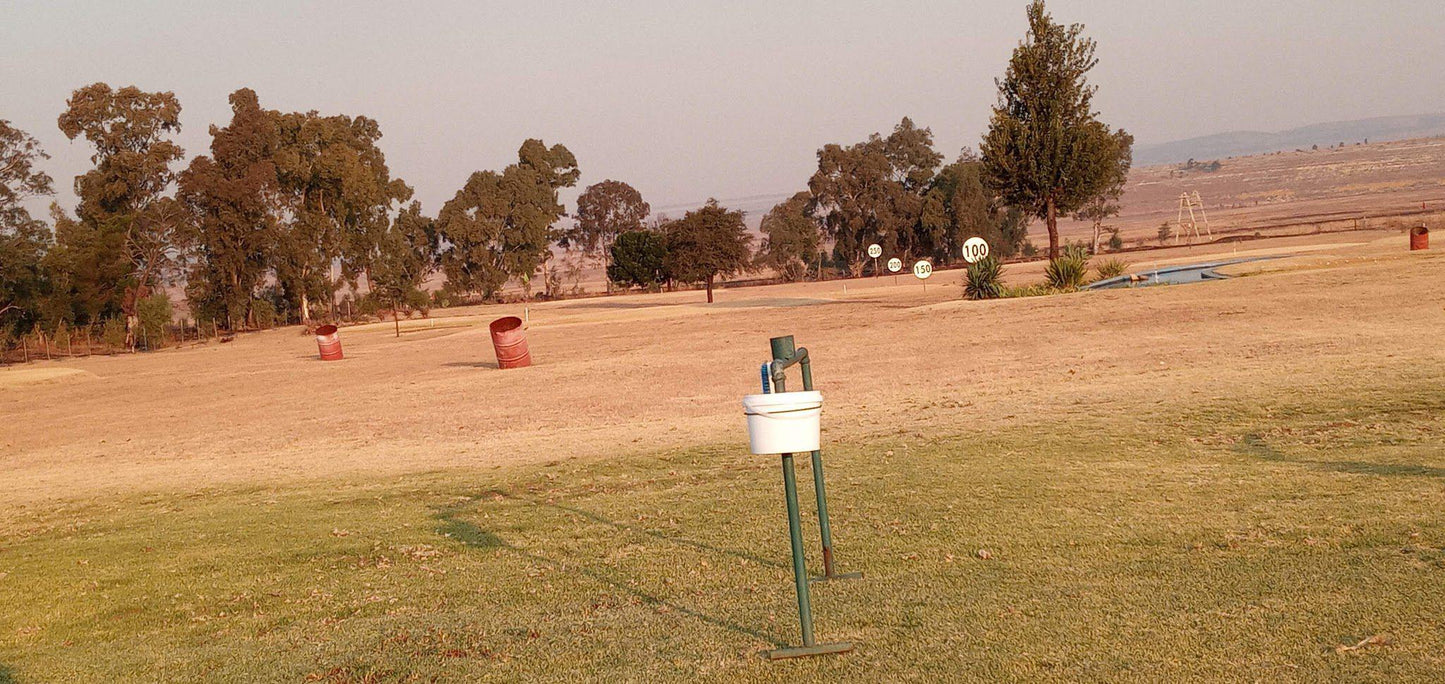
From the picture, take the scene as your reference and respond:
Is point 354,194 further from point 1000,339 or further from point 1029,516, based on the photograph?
point 1029,516

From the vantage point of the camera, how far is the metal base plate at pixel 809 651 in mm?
4754

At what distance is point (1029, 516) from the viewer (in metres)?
7.21

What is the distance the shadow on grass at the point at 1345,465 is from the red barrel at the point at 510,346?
74.1 feet

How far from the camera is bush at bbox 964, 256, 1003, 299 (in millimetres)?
39156

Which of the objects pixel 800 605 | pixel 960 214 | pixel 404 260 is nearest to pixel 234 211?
pixel 404 260

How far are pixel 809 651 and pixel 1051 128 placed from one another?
3735 centimetres

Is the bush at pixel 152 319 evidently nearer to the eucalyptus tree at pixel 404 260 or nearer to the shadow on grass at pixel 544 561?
the eucalyptus tree at pixel 404 260

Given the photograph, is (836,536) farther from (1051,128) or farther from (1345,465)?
(1051,128)

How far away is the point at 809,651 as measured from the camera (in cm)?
475

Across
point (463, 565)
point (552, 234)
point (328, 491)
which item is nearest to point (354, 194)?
point (552, 234)

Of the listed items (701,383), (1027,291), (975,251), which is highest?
(975,251)

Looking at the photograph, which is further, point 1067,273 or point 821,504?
point 1067,273

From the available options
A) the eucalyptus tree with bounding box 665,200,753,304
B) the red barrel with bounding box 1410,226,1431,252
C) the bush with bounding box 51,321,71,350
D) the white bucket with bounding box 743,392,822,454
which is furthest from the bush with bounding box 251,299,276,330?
the white bucket with bounding box 743,392,822,454

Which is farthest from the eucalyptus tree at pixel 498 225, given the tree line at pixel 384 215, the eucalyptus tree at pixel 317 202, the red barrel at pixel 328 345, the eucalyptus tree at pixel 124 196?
the red barrel at pixel 328 345
